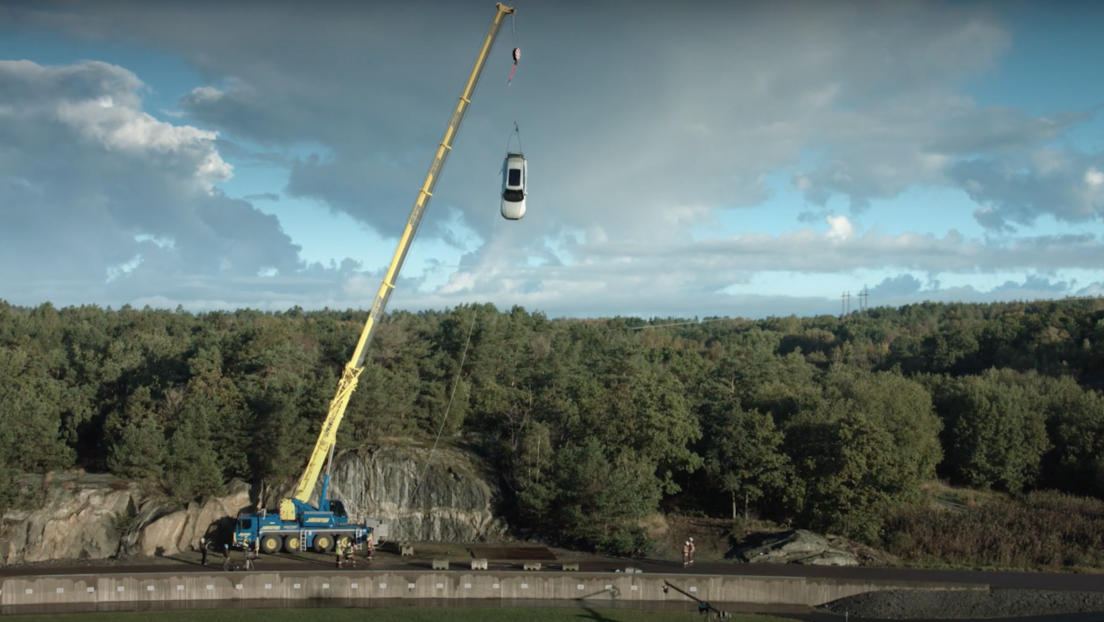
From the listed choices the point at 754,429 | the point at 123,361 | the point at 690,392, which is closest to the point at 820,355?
the point at 690,392

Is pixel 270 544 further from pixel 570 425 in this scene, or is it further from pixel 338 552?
pixel 570 425

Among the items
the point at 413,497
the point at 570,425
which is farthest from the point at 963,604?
the point at 413,497

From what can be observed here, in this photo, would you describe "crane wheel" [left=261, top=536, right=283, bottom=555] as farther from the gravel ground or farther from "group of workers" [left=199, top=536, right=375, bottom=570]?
the gravel ground

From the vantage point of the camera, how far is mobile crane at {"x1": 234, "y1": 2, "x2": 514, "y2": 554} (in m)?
38.4

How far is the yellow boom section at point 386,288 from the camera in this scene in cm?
3994

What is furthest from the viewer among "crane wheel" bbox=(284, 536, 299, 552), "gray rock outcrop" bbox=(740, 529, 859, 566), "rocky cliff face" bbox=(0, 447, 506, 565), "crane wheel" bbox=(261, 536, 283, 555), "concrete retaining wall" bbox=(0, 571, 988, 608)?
"rocky cliff face" bbox=(0, 447, 506, 565)

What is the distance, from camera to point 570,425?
1981 inches

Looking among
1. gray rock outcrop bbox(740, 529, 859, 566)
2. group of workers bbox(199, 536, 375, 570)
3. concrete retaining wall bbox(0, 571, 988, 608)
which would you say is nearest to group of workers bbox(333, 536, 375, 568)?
group of workers bbox(199, 536, 375, 570)

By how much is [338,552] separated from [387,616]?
250 inches

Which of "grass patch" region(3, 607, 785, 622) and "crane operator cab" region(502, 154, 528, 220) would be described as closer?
"crane operator cab" region(502, 154, 528, 220)

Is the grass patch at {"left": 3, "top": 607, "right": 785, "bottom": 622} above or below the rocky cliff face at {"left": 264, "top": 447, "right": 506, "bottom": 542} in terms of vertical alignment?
below

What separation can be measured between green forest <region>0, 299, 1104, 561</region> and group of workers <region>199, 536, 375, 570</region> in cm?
832

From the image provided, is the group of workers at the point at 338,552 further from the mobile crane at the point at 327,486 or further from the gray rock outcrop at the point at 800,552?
the gray rock outcrop at the point at 800,552

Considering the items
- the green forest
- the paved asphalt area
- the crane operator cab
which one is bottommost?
the paved asphalt area
